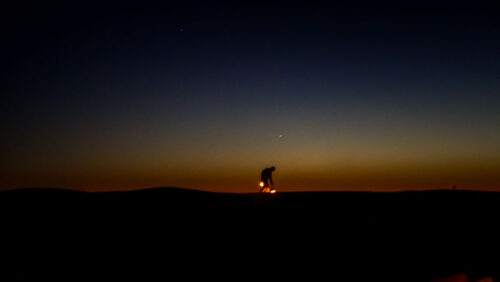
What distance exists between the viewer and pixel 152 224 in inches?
556

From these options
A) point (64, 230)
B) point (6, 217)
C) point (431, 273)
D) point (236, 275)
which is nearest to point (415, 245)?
point (431, 273)

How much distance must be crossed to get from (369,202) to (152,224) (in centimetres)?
1243

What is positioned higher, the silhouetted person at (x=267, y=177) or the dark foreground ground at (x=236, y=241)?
the silhouetted person at (x=267, y=177)

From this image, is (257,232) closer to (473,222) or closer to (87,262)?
(87,262)

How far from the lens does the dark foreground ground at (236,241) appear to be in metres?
10.2

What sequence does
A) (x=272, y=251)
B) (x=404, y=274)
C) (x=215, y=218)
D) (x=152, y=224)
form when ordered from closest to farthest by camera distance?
(x=404, y=274) < (x=272, y=251) < (x=152, y=224) < (x=215, y=218)

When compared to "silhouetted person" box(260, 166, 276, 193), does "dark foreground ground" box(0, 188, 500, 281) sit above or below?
below

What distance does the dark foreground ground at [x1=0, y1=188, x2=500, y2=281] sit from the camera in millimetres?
10203

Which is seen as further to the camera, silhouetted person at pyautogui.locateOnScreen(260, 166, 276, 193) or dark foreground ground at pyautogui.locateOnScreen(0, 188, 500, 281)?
silhouetted person at pyautogui.locateOnScreen(260, 166, 276, 193)

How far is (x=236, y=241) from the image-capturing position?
12625 millimetres

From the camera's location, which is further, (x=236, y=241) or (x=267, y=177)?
(x=267, y=177)

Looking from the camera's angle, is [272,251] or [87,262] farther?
[272,251]

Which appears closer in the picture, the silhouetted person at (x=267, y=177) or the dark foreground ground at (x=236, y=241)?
the dark foreground ground at (x=236, y=241)

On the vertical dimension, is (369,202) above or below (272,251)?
above
